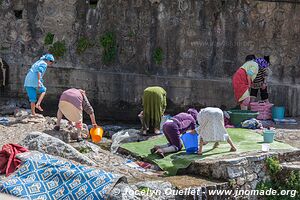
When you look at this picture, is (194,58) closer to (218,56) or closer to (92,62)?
(218,56)

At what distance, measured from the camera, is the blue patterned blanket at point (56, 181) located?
23.0 feet

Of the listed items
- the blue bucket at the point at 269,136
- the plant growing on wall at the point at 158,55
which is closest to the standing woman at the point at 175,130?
the blue bucket at the point at 269,136

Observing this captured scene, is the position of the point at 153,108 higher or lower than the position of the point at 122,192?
higher

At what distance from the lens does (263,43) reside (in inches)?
591

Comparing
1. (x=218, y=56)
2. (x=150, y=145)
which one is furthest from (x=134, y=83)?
(x=150, y=145)

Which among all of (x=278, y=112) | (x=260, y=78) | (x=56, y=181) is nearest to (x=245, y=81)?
(x=260, y=78)

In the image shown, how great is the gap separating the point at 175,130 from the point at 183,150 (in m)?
0.44

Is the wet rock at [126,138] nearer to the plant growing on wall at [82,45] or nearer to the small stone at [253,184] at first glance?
the small stone at [253,184]

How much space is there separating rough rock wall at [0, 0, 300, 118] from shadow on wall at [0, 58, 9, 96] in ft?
0.43

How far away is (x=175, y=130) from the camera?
9273 mm

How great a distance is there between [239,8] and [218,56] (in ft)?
4.95

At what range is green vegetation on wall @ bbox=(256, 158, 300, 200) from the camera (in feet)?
27.7

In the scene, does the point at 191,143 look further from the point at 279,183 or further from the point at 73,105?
the point at 73,105

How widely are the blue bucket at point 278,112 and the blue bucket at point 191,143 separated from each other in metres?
4.82
